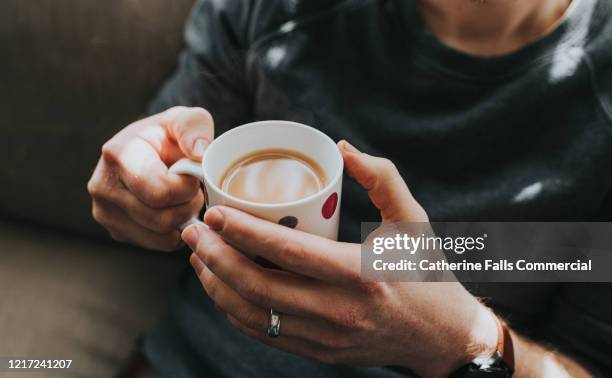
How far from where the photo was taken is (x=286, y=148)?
70 cm

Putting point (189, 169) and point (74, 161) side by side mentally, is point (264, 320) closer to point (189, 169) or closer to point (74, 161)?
point (189, 169)

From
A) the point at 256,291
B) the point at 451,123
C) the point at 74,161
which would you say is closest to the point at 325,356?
the point at 256,291

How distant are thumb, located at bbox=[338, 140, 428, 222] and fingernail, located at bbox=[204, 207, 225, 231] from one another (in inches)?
6.0

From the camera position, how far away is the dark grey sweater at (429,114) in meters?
0.84

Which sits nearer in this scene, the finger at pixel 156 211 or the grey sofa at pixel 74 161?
the finger at pixel 156 211

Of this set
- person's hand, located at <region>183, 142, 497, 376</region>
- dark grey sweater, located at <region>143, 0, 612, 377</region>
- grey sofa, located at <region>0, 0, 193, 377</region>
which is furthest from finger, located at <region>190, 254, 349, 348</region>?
grey sofa, located at <region>0, 0, 193, 377</region>

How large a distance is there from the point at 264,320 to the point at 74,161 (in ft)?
2.23

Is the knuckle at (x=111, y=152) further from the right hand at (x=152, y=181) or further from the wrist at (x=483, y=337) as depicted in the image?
the wrist at (x=483, y=337)

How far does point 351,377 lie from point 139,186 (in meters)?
0.43

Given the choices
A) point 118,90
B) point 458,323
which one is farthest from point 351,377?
point 118,90

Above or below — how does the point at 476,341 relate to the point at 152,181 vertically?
below

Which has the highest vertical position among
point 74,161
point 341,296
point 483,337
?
point 341,296

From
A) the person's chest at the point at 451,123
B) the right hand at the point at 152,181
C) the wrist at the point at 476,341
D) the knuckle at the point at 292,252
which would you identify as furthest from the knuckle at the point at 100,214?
the wrist at the point at 476,341

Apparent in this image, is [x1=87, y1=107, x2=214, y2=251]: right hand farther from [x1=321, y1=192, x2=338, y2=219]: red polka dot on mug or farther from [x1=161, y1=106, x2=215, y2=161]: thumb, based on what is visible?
[x1=321, y1=192, x2=338, y2=219]: red polka dot on mug
